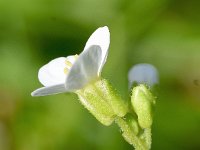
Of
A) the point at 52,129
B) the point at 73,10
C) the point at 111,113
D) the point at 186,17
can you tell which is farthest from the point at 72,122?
the point at 111,113

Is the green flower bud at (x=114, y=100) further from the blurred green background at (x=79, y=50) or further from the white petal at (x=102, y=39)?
the blurred green background at (x=79, y=50)

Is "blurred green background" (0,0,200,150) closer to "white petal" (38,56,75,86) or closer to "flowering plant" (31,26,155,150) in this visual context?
"white petal" (38,56,75,86)

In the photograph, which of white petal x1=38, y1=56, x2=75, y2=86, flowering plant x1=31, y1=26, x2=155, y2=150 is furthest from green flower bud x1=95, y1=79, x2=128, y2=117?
white petal x1=38, y1=56, x2=75, y2=86

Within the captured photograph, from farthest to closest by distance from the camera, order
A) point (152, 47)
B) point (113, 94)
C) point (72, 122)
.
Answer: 1. point (152, 47)
2. point (72, 122)
3. point (113, 94)

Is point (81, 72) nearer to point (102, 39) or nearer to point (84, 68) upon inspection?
point (84, 68)

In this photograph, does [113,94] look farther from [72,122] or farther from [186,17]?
[186,17]

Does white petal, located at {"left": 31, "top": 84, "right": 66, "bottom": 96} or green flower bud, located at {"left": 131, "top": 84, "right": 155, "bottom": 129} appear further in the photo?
green flower bud, located at {"left": 131, "top": 84, "right": 155, "bottom": 129}

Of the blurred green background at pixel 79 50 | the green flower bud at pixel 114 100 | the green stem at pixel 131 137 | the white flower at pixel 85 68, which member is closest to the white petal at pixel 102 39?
the white flower at pixel 85 68

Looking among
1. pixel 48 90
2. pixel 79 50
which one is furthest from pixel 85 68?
pixel 79 50
